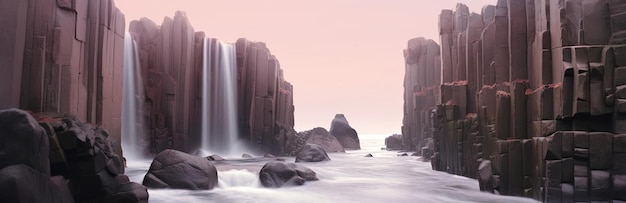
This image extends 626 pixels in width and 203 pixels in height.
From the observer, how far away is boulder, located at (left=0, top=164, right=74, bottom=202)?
704cm

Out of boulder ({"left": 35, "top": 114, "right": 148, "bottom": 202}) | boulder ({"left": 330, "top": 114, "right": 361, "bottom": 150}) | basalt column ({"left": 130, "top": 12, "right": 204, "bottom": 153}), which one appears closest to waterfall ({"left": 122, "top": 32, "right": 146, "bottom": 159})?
basalt column ({"left": 130, "top": 12, "right": 204, "bottom": 153})

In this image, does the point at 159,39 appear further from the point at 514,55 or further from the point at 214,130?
the point at 514,55

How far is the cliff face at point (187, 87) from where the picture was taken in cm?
2794

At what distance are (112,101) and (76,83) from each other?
2.23 metres

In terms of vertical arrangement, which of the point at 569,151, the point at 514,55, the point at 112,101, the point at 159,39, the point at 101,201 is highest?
the point at 159,39

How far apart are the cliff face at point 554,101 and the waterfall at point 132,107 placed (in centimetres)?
1786

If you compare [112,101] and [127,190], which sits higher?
[112,101]

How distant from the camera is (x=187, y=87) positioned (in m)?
29.2

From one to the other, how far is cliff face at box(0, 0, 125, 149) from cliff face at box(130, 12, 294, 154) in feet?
42.6

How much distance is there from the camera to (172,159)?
1393 centimetres

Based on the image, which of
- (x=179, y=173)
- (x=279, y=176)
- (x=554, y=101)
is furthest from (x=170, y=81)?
(x=554, y=101)

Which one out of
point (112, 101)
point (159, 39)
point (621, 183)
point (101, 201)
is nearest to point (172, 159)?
point (112, 101)

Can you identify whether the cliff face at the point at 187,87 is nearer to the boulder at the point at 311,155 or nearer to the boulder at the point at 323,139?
the boulder at the point at 311,155

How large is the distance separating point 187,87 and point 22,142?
2177 centimetres
